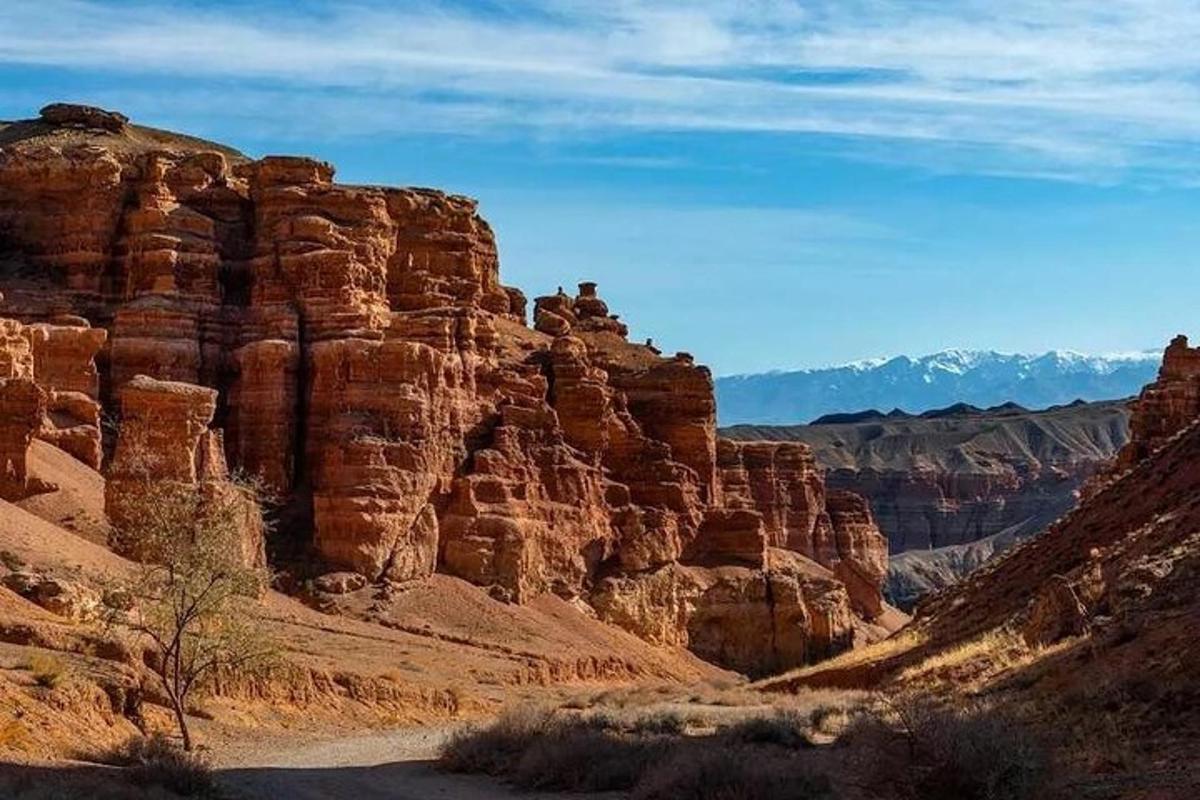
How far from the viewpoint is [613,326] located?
9700 cm

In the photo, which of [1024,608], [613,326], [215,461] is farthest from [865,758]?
[613,326]

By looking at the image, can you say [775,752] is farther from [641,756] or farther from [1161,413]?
[1161,413]

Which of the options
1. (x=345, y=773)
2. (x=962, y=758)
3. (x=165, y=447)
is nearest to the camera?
(x=962, y=758)

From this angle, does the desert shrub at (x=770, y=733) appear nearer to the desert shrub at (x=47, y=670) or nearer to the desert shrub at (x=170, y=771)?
the desert shrub at (x=170, y=771)

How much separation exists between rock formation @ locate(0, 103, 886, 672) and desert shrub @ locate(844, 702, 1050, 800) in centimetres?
3726

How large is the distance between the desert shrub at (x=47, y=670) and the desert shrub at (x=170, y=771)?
3.73m

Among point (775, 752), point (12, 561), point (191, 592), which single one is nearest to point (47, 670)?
point (191, 592)

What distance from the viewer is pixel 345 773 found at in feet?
101

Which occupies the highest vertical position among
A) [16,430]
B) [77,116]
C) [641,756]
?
[77,116]

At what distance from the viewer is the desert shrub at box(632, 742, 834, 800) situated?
22281 millimetres

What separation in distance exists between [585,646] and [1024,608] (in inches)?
1267

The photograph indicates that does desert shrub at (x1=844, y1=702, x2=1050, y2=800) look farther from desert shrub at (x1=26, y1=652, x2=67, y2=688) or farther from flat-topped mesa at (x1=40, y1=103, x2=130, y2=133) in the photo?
flat-topped mesa at (x1=40, y1=103, x2=130, y2=133)

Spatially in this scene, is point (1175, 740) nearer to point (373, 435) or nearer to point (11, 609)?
point (11, 609)

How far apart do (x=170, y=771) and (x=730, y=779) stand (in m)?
8.32
